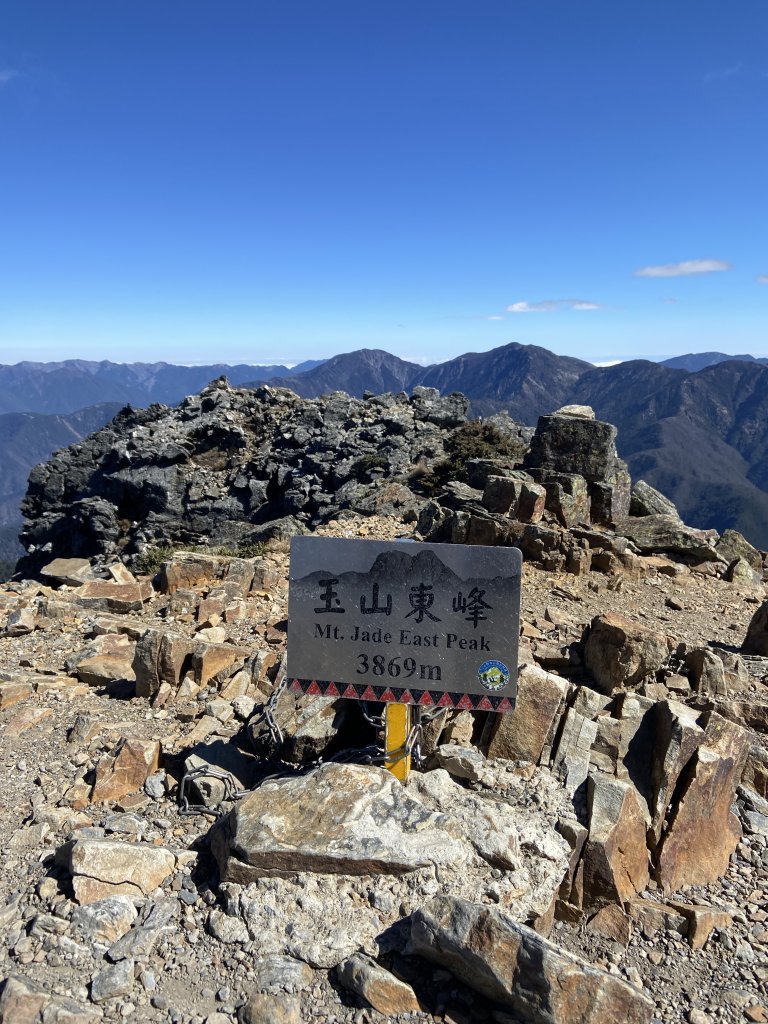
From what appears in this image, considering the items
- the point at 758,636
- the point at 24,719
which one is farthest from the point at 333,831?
the point at 758,636

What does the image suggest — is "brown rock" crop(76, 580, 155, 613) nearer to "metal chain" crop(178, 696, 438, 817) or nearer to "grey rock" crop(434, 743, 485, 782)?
"metal chain" crop(178, 696, 438, 817)

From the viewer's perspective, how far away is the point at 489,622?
519 centimetres

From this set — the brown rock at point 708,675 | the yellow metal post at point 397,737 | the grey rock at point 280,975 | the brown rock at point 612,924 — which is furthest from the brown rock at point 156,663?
the brown rock at point 708,675

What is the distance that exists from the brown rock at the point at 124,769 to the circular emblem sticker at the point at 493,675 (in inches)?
135

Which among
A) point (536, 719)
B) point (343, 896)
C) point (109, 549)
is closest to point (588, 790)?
point (536, 719)

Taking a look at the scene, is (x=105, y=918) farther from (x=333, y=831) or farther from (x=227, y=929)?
(x=333, y=831)

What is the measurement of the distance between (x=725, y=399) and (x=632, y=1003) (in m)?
212

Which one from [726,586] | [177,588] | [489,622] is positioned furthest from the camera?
[726,586]

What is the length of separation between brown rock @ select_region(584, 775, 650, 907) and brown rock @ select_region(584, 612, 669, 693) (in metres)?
2.06

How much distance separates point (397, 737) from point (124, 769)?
9.15ft

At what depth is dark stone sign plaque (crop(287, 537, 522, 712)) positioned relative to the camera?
17.0 feet

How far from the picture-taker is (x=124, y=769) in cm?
629

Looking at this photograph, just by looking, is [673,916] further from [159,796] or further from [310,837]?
[159,796]

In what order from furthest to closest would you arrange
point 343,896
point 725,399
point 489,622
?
point 725,399
point 489,622
point 343,896
